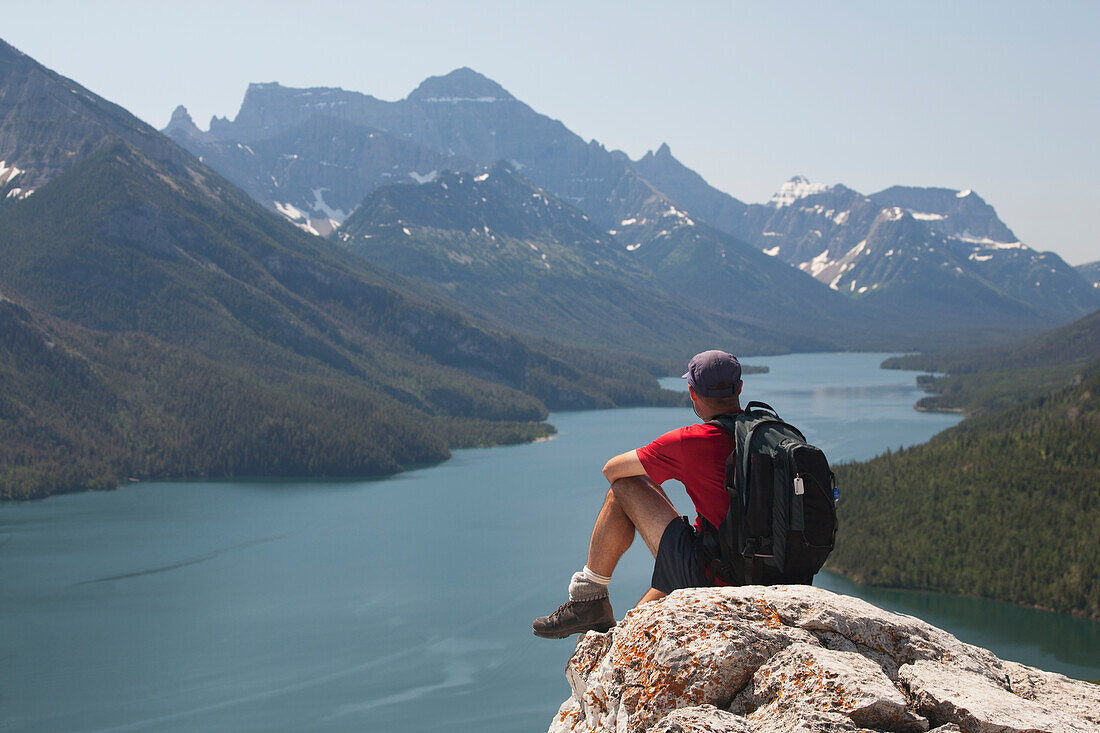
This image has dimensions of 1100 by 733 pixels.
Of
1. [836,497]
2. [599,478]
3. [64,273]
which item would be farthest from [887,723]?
[64,273]

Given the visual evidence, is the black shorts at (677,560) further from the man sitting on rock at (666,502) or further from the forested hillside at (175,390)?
the forested hillside at (175,390)

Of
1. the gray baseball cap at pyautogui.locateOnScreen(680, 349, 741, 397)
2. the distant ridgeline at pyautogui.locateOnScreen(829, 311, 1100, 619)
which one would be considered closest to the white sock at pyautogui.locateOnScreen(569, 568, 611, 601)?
the gray baseball cap at pyautogui.locateOnScreen(680, 349, 741, 397)

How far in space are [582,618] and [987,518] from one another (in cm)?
8497

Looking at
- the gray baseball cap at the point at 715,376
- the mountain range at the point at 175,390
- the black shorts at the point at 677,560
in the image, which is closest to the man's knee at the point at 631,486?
the black shorts at the point at 677,560

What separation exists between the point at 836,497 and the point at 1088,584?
78.3 metres

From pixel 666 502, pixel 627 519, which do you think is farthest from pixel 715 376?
pixel 627 519

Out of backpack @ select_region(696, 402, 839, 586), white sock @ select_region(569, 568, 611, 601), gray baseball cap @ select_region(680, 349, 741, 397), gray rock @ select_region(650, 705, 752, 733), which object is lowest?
gray rock @ select_region(650, 705, 752, 733)

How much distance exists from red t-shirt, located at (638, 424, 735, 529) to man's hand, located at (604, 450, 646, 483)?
1.11 ft

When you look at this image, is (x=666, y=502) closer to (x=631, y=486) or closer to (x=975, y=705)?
(x=631, y=486)

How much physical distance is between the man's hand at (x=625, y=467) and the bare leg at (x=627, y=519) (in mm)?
146

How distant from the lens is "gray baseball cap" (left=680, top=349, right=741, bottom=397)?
8.42m

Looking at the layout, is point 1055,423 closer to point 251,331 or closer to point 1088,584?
point 1088,584

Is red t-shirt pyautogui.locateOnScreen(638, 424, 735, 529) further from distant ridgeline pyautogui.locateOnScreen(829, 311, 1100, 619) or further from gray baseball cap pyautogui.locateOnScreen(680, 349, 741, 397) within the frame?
distant ridgeline pyautogui.locateOnScreen(829, 311, 1100, 619)

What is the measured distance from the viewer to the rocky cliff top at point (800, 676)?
6332 millimetres
